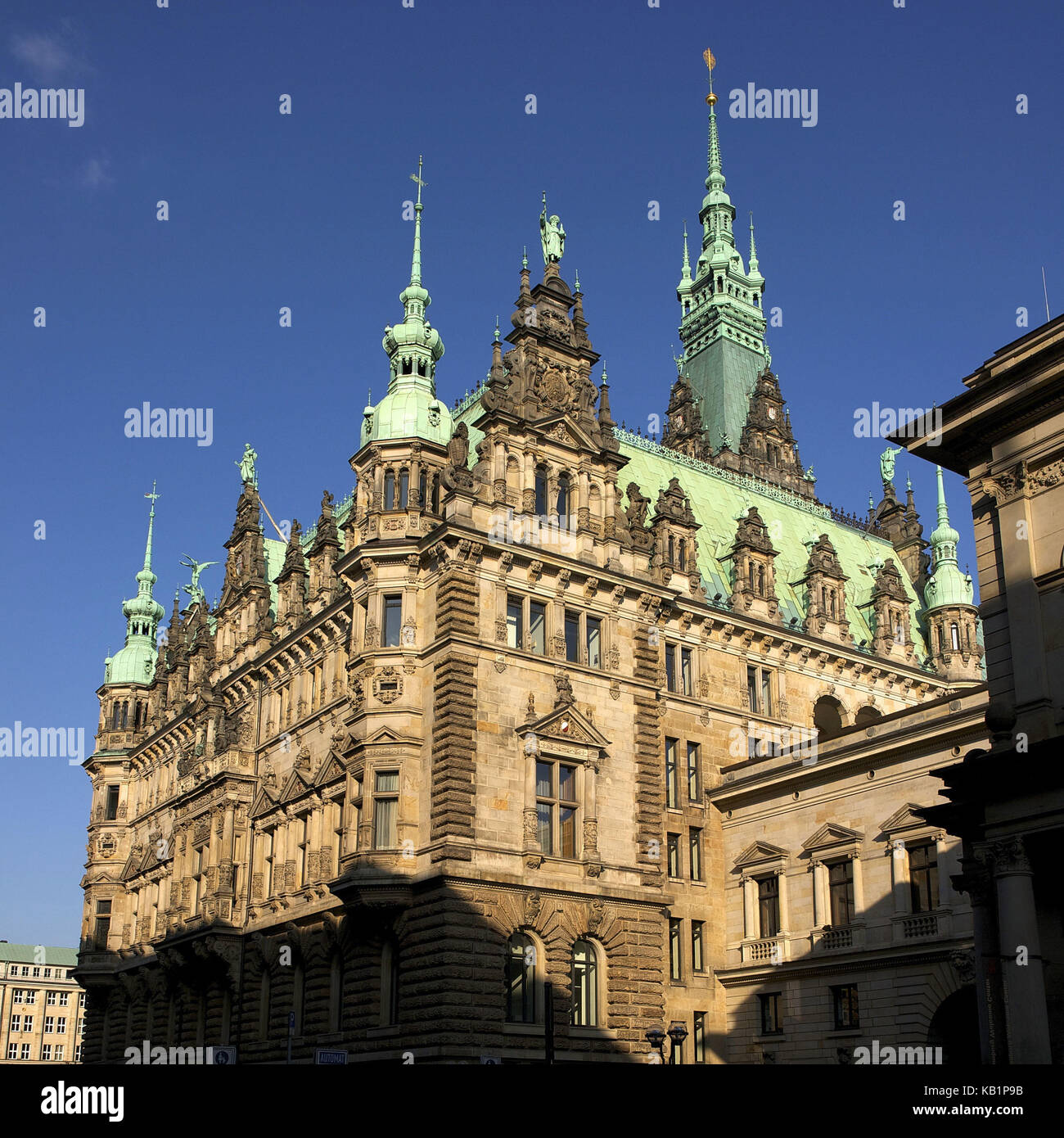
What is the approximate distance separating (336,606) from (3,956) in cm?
Answer: 12618

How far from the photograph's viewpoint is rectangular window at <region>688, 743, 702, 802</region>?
2199 inches

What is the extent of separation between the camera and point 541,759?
159 feet

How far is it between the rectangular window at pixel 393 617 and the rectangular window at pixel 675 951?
53.3 feet

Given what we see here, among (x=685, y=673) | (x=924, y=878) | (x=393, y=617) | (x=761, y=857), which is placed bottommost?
(x=924, y=878)

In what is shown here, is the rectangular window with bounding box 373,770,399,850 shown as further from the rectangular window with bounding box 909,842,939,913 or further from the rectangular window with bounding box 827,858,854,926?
the rectangular window with bounding box 909,842,939,913

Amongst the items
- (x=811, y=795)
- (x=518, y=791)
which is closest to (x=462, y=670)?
(x=518, y=791)

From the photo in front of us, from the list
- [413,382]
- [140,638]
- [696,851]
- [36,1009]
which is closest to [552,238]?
[413,382]

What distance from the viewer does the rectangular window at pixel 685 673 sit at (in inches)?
2244

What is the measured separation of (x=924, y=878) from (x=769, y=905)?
8888 mm

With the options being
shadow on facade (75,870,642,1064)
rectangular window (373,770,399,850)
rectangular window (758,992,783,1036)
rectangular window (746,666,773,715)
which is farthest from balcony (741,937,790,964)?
rectangular window (373,770,399,850)

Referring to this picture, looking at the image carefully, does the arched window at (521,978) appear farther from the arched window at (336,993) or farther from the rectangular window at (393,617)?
the rectangular window at (393,617)

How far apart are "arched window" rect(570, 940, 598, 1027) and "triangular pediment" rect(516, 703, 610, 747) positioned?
7446 mm

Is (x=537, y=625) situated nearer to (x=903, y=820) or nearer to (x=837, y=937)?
(x=903, y=820)
